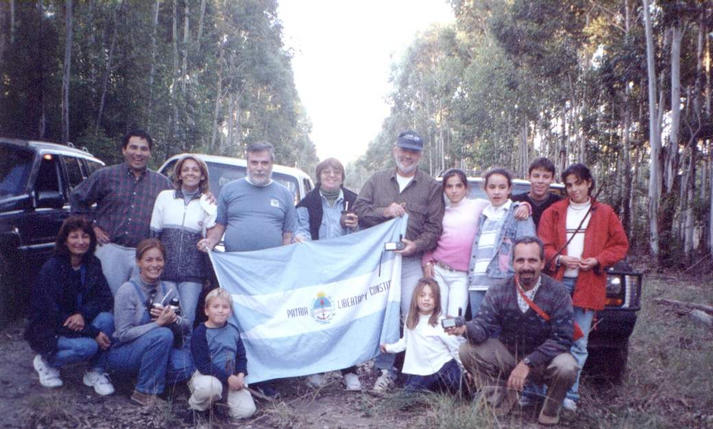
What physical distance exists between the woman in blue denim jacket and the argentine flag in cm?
75

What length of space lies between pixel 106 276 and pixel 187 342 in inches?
40.5

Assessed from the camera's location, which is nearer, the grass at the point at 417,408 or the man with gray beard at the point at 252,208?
the grass at the point at 417,408

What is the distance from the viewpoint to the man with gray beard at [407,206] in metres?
5.35

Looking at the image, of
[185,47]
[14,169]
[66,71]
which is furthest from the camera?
[185,47]

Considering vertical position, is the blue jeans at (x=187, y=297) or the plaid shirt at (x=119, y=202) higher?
the plaid shirt at (x=119, y=202)

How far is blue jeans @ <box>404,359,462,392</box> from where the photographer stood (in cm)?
490

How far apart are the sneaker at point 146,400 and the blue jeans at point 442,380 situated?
2.06 m

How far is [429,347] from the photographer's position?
4980 millimetres

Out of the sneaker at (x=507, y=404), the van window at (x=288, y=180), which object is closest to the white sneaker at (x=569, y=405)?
the sneaker at (x=507, y=404)

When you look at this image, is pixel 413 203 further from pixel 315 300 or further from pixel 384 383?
pixel 384 383

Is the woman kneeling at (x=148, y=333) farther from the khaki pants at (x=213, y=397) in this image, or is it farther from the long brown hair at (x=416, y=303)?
the long brown hair at (x=416, y=303)

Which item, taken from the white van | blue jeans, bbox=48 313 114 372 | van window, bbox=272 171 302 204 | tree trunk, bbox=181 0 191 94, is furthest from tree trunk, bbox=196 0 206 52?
blue jeans, bbox=48 313 114 372

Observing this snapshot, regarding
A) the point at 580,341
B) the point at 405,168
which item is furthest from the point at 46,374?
the point at 580,341

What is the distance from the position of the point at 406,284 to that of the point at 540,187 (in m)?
1.57
